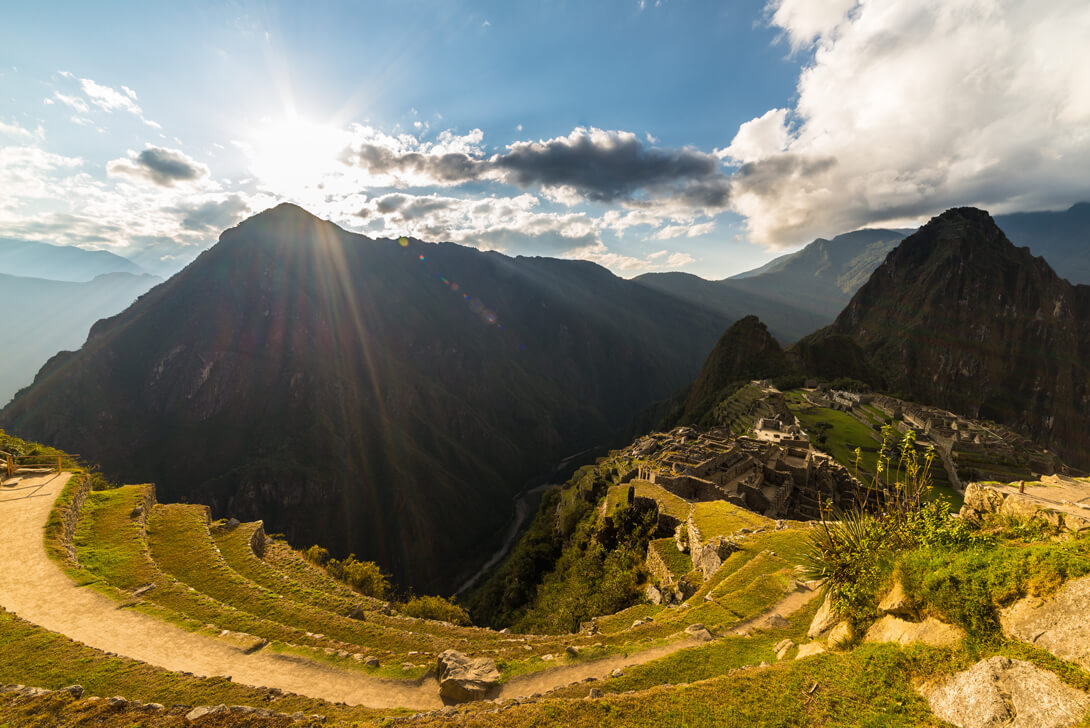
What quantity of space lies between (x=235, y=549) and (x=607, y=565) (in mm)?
23730

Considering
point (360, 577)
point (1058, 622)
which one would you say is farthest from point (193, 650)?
point (1058, 622)

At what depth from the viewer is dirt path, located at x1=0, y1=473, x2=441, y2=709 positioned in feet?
40.4

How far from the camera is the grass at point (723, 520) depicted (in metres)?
23.5

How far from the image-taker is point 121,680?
11.4 m

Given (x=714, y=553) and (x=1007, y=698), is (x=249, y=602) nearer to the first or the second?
(x=714, y=553)

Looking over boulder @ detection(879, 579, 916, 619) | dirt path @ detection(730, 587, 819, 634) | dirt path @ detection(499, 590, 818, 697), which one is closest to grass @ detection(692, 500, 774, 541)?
dirt path @ detection(730, 587, 819, 634)

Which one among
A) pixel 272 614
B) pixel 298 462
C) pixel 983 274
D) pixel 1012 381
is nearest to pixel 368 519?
pixel 298 462

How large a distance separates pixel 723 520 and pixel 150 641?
27049 millimetres

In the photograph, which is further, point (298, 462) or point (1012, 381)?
point (1012, 381)

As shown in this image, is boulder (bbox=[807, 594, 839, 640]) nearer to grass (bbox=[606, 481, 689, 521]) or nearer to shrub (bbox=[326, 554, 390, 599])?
grass (bbox=[606, 481, 689, 521])

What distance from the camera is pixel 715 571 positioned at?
19359 millimetres

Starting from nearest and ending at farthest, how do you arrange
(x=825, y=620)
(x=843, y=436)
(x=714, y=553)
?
(x=825, y=620)
(x=714, y=553)
(x=843, y=436)

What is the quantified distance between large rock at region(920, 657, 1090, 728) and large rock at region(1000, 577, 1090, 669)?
50cm

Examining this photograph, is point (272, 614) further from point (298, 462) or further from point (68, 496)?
point (298, 462)
